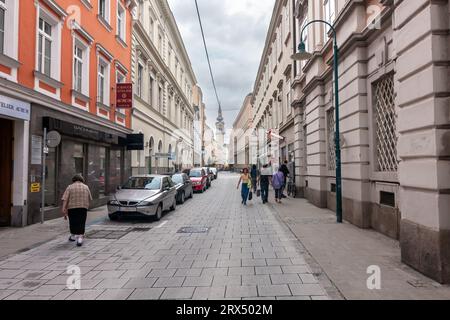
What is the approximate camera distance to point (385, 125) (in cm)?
866

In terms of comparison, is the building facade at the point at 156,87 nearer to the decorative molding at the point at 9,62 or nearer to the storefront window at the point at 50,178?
the storefront window at the point at 50,178

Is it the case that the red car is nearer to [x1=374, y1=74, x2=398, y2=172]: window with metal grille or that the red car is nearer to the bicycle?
the bicycle

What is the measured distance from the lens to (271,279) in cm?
521

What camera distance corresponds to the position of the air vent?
26.4 feet

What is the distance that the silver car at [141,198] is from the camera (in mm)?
10750

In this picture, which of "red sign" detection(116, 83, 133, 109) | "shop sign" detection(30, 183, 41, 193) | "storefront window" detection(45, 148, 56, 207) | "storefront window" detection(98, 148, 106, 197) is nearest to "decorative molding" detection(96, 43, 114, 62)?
"red sign" detection(116, 83, 133, 109)

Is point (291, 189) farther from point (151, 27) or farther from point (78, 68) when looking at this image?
point (151, 27)

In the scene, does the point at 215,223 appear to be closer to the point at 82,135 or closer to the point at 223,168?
the point at 82,135

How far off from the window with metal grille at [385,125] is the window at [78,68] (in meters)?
10.7

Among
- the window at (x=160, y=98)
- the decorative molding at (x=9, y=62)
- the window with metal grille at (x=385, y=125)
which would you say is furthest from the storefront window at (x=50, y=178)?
the window at (x=160, y=98)

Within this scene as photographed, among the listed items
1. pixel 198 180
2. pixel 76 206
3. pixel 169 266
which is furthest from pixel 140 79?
pixel 169 266

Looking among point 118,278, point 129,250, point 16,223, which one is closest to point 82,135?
point 16,223
